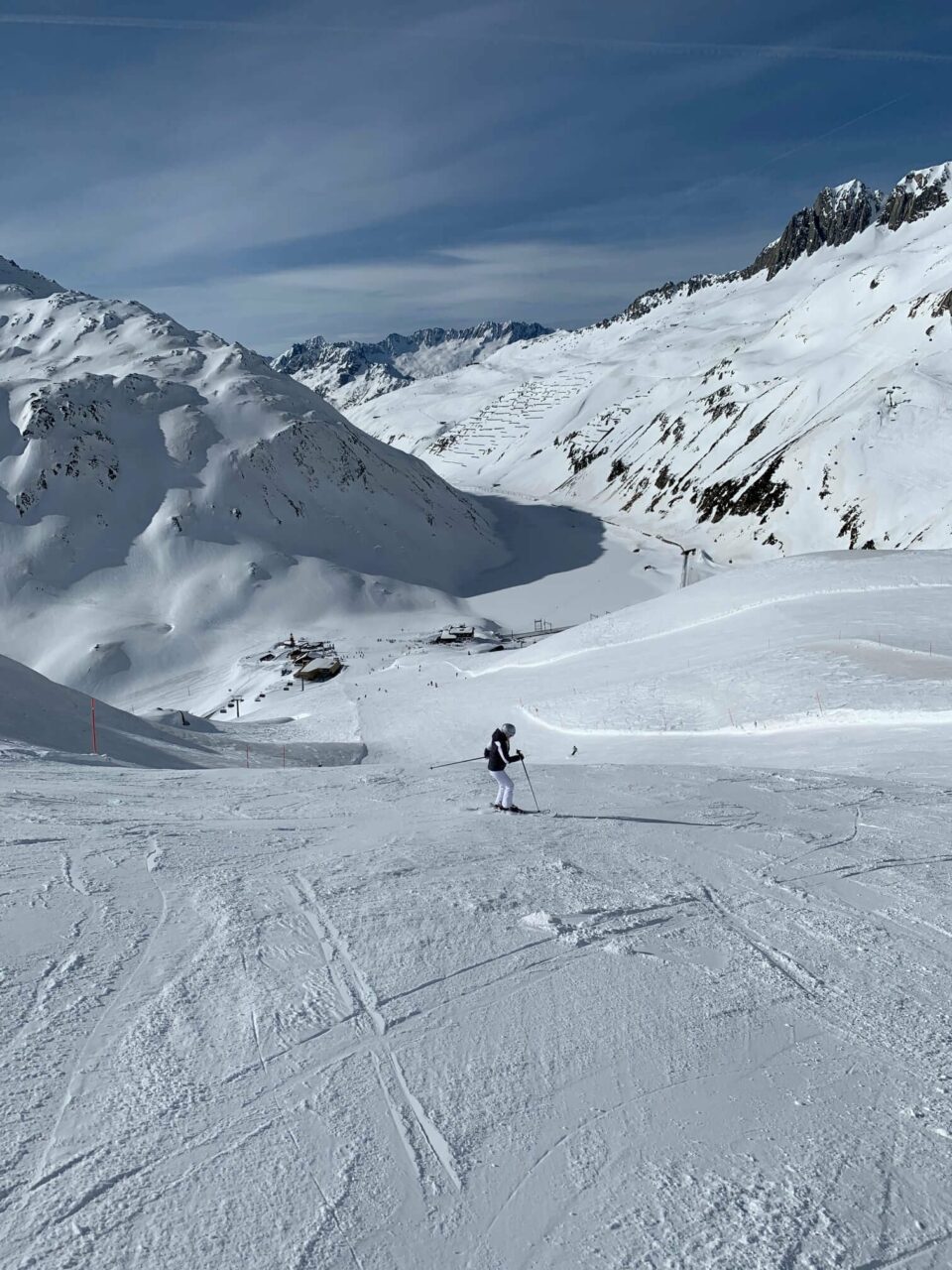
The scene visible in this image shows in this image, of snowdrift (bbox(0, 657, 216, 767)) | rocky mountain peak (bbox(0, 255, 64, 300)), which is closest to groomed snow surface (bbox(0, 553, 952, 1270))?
snowdrift (bbox(0, 657, 216, 767))

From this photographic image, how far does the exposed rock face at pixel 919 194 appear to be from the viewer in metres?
186

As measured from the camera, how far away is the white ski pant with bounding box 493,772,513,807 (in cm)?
1286

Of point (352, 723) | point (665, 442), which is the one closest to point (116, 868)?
point (352, 723)

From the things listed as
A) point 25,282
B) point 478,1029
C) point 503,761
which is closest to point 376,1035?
point 478,1029

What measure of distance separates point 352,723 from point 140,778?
2124 cm

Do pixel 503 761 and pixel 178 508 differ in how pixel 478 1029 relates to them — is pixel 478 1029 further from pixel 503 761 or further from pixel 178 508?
pixel 178 508

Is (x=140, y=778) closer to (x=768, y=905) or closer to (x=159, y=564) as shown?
(x=768, y=905)

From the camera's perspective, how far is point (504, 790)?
42.6ft

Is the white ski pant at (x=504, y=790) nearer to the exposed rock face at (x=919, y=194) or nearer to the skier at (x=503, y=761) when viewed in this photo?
the skier at (x=503, y=761)

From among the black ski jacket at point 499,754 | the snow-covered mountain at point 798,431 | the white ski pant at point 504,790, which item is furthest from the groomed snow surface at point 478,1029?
the snow-covered mountain at point 798,431

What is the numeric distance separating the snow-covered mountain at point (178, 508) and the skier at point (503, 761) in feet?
204

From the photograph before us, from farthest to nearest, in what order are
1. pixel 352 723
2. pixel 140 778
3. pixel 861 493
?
pixel 861 493
pixel 352 723
pixel 140 778

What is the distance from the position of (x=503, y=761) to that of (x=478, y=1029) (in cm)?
690

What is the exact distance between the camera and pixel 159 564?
85625 mm
